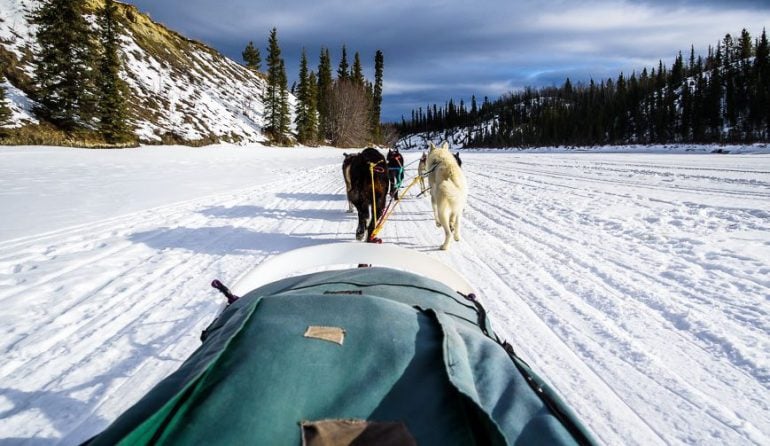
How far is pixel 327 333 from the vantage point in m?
1.19

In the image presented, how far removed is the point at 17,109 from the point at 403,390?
30.1 m

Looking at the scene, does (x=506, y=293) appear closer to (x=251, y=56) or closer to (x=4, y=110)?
(x=4, y=110)

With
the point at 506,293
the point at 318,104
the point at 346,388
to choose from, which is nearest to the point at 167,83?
the point at 318,104

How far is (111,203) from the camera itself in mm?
8648

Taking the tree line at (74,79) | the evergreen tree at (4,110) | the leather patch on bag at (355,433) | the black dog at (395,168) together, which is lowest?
the leather patch on bag at (355,433)

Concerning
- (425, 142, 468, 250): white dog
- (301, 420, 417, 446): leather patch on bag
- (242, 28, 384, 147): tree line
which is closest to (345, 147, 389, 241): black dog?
(425, 142, 468, 250): white dog

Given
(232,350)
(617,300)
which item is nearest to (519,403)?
(232,350)

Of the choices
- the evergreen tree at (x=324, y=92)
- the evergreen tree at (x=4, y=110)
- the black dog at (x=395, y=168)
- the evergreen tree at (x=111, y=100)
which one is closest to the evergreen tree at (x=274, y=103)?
the evergreen tree at (x=324, y=92)

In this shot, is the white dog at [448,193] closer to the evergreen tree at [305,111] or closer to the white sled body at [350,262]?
the white sled body at [350,262]

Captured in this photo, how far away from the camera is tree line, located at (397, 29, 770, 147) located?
64.2 meters

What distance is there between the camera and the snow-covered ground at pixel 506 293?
8.02ft

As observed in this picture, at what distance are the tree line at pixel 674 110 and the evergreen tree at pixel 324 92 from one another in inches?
2066

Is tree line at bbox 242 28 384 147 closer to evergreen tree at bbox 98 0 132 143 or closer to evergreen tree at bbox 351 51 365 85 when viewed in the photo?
evergreen tree at bbox 351 51 365 85

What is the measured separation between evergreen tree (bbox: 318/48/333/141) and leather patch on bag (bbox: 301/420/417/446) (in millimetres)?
Result: 62558
